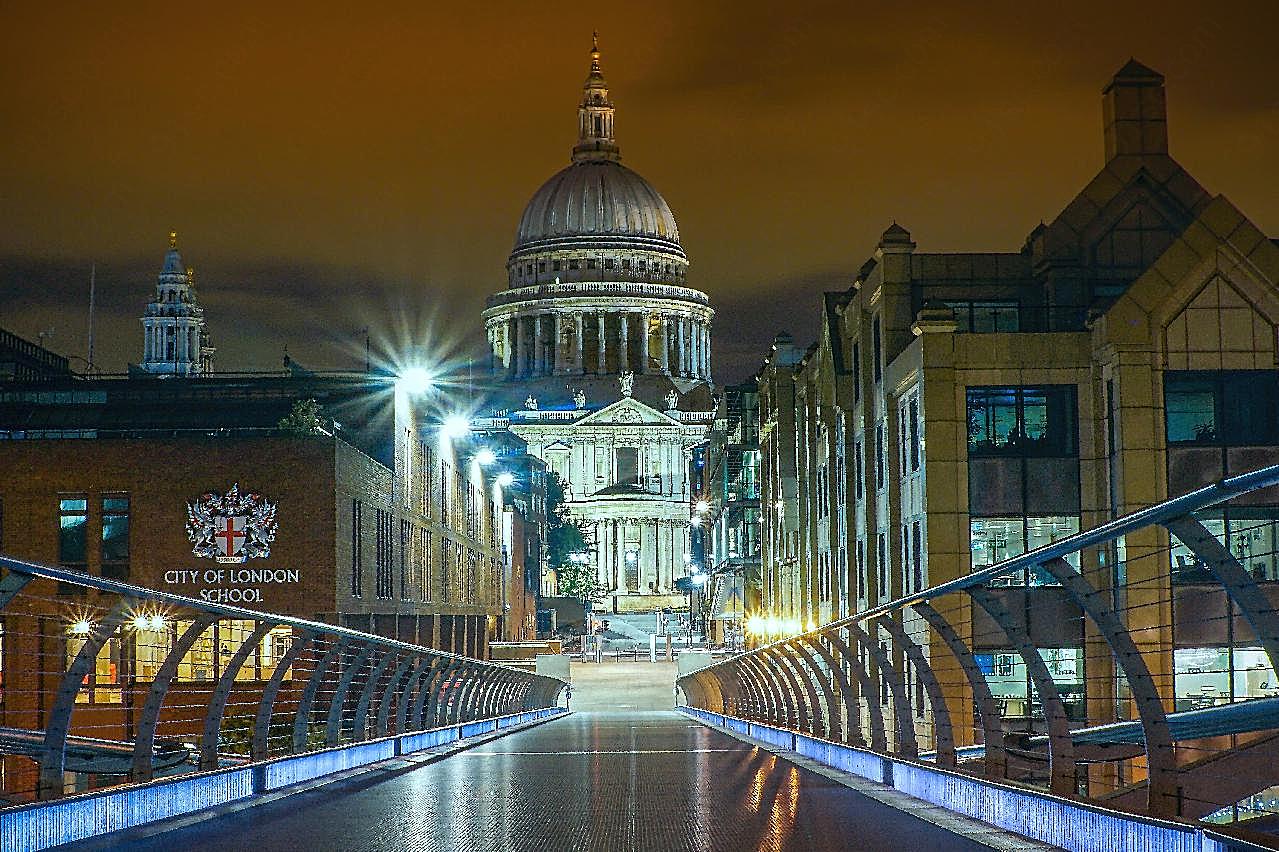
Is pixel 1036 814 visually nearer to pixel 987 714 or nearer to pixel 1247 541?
pixel 987 714

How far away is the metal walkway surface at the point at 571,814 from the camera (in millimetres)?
13336

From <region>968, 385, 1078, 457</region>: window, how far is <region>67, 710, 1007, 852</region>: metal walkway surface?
94.6ft

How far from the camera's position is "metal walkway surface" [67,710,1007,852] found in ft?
43.8

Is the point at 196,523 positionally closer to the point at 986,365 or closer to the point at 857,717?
the point at 986,365

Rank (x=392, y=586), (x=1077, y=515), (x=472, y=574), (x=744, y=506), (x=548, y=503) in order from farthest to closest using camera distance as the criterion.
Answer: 1. (x=548, y=503)
2. (x=744, y=506)
3. (x=472, y=574)
4. (x=392, y=586)
5. (x=1077, y=515)

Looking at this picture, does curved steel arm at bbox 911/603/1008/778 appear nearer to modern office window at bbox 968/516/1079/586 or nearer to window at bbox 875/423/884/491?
modern office window at bbox 968/516/1079/586

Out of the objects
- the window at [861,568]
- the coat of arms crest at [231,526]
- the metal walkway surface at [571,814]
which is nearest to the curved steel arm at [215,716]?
the metal walkway surface at [571,814]

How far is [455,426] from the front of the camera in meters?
83.1

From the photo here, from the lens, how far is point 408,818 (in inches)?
606

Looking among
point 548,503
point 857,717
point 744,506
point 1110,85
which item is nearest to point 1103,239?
point 1110,85

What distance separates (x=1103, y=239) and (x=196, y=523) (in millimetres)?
27468

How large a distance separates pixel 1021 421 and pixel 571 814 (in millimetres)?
37303

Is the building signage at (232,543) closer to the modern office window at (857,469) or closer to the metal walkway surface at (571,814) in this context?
the modern office window at (857,469)

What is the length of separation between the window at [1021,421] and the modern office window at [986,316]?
5.61m
